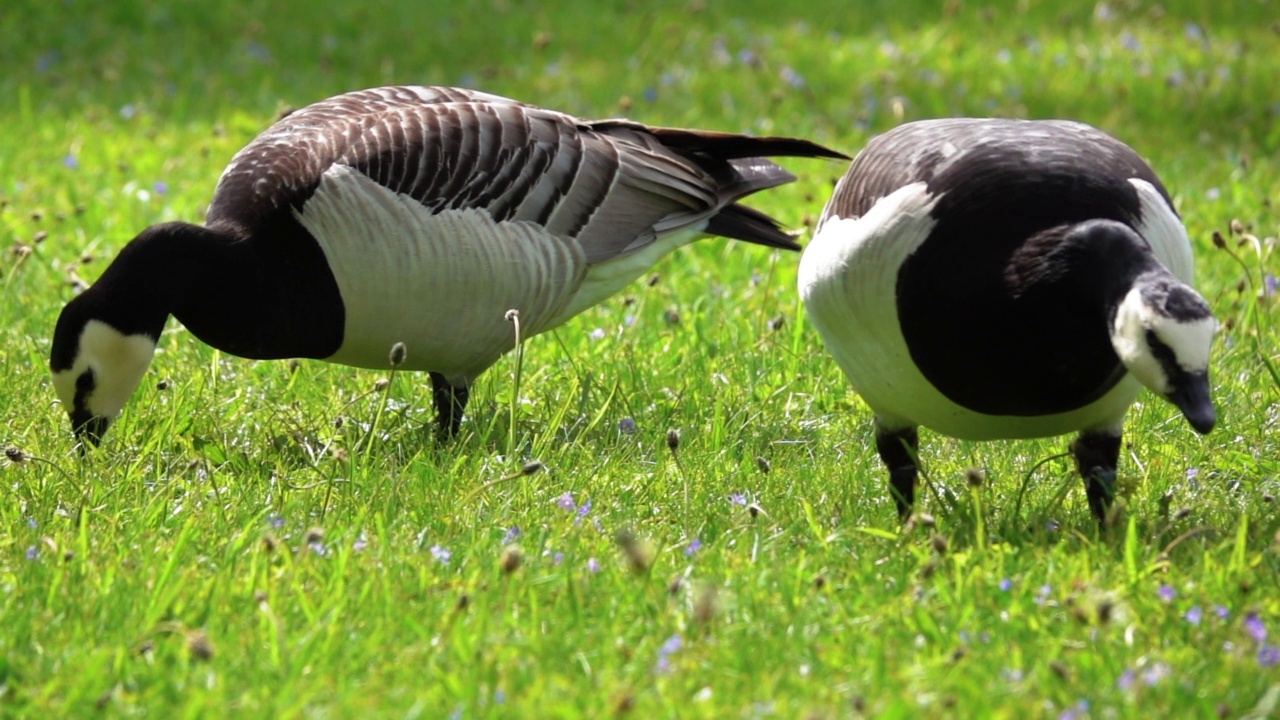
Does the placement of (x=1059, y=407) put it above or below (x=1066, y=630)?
above

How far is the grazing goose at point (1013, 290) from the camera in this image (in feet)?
10.9

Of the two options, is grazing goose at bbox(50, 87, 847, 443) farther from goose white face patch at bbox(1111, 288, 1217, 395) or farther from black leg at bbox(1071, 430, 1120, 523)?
goose white face patch at bbox(1111, 288, 1217, 395)

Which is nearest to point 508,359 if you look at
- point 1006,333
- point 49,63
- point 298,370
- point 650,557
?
point 298,370

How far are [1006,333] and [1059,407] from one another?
0.85 feet

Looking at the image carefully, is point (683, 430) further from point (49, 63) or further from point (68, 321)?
point (49, 63)

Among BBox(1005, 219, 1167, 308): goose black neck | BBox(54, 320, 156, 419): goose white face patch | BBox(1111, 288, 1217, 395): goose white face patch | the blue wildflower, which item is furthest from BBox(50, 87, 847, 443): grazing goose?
BBox(1111, 288, 1217, 395): goose white face patch

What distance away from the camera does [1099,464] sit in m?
4.02

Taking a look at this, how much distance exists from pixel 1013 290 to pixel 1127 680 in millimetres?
928

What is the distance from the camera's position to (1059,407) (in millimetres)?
3607

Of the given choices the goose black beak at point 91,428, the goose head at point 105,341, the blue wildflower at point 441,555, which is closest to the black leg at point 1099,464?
the blue wildflower at point 441,555

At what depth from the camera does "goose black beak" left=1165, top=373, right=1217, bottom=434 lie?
3242 mm

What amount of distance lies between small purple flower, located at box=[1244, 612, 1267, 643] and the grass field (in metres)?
0.02

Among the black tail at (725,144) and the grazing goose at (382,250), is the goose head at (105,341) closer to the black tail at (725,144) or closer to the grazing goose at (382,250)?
the grazing goose at (382,250)

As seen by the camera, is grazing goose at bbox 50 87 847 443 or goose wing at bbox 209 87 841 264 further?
goose wing at bbox 209 87 841 264
